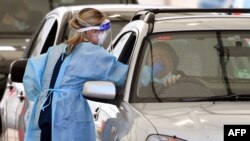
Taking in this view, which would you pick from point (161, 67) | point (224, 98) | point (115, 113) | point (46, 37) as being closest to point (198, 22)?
point (161, 67)

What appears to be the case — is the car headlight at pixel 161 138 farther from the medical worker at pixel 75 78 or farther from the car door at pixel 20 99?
the car door at pixel 20 99

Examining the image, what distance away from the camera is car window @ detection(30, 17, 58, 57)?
7935mm

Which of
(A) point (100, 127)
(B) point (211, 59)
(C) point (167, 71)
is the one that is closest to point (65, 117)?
(A) point (100, 127)

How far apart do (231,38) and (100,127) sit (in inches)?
45.5

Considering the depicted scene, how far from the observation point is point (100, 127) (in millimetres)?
5441

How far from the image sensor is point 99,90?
5086mm

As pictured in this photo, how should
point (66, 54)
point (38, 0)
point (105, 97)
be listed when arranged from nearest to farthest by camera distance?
1. point (105, 97)
2. point (66, 54)
3. point (38, 0)

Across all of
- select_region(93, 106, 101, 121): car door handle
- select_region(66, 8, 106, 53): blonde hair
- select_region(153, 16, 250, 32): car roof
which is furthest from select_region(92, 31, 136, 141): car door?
select_region(66, 8, 106, 53): blonde hair

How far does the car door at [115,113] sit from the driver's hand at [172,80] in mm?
310

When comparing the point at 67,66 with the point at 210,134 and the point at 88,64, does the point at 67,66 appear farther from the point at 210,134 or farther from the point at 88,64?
the point at 210,134

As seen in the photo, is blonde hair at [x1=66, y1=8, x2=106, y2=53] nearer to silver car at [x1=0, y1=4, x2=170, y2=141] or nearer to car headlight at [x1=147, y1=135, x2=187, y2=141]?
car headlight at [x1=147, y1=135, x2=187, y2=141]

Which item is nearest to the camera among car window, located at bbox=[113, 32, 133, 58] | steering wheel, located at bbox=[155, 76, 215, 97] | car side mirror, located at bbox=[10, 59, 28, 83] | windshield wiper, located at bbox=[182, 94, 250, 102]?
windshield wiper, located at bbox=[182, 94, 250, 102]

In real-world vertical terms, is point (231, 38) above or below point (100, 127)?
above

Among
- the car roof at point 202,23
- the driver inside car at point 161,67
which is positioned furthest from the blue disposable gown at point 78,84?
the car roof at point 202,23
